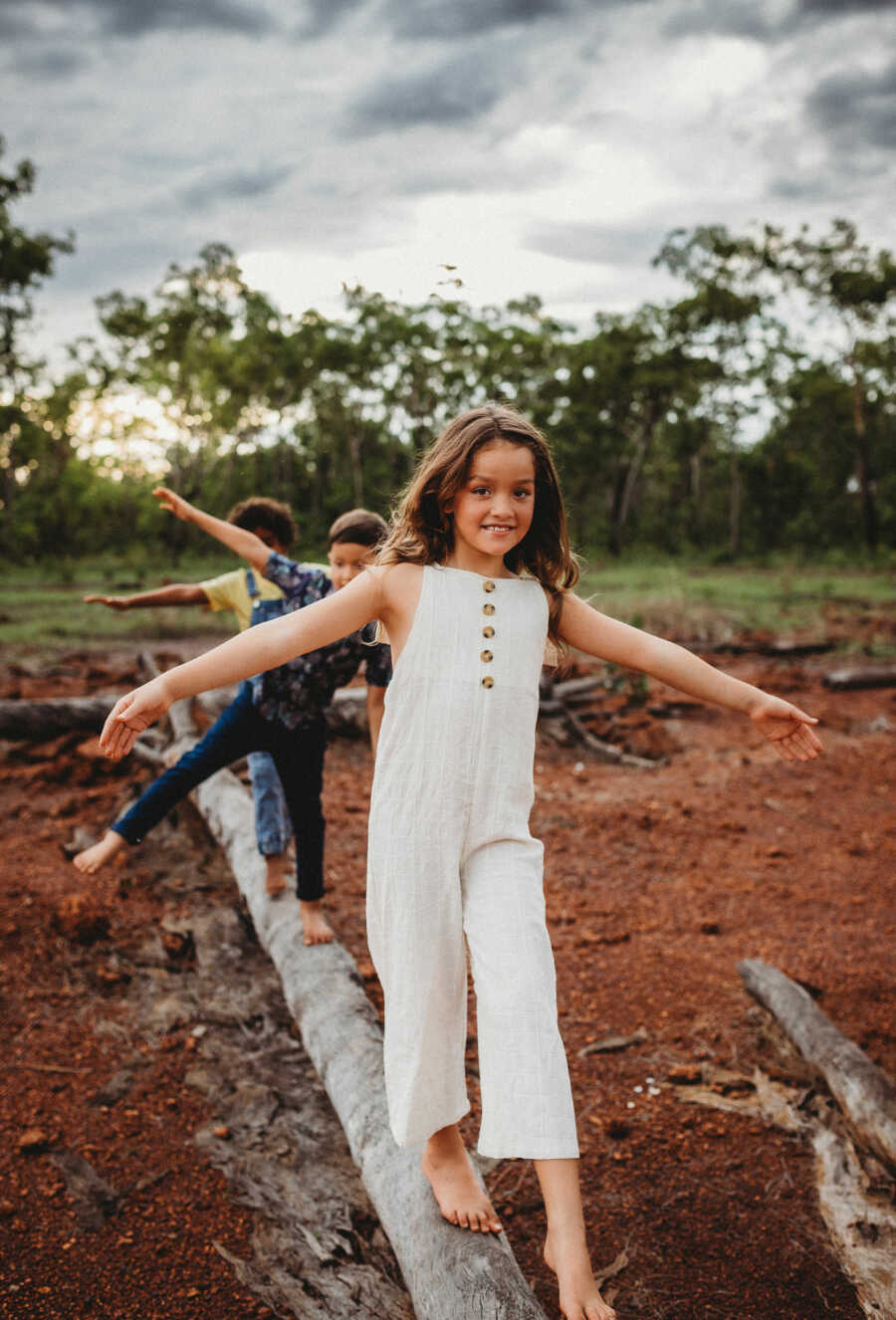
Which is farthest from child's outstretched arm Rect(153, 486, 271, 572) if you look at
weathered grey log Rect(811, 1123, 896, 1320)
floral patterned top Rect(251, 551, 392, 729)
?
weathered grey log Rect(811, 1123, 896, 1320)

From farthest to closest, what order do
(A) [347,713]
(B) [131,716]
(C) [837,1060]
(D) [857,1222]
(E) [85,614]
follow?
(E) [85,614] → (A) [347,713] → (C) [837,1060] → (D) [857,1222] → (B) [131,716]

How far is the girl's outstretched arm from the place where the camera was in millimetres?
1864

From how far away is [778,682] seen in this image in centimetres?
1028

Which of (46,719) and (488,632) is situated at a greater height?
(488,632)

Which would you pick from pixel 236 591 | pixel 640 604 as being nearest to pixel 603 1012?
pixel 236 591

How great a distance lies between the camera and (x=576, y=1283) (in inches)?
67.0

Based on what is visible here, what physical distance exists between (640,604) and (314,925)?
1312 cm

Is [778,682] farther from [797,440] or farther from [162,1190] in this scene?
[797,440]

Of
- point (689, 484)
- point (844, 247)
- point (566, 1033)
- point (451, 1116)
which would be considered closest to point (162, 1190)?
point (451, 1116)

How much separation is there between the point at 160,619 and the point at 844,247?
882 inches

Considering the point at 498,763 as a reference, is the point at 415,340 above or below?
above

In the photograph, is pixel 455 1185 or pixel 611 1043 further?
pixel 611 1043

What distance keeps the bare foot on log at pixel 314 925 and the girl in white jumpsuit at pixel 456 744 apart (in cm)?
135

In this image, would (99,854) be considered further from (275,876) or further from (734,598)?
(734,598)
